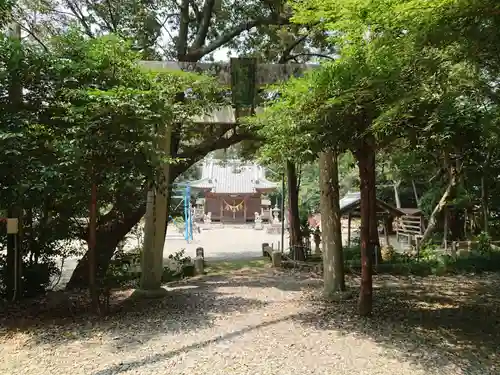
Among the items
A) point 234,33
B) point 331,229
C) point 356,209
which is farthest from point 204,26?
point 356,209

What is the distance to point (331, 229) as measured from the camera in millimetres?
6930

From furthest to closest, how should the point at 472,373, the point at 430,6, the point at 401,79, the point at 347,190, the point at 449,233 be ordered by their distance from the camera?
the point at 347,190 < the point at 449,233 < the point at 401,79 < the point at 472,373 < the point at 430,6

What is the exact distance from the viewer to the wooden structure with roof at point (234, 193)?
36.4 meters

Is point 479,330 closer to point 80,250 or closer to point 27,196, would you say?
point 27,196

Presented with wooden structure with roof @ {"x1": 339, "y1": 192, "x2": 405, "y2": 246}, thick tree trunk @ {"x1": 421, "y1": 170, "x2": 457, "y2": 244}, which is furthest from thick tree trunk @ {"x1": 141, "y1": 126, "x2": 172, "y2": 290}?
thick tree trunk @ {"x1": 421, "y1": 170, "x2": 457, "y2": 244}

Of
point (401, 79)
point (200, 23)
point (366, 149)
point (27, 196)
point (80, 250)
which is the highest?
point (200, 23)

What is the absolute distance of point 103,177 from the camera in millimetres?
5637

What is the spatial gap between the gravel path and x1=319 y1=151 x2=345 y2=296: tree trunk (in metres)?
0.60

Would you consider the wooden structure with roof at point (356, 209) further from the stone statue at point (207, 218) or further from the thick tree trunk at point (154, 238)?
the stone statue at point (207, 218)

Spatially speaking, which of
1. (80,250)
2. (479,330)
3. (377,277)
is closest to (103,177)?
(80,250)

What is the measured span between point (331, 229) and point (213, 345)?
3051mm

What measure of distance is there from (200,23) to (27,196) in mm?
8112

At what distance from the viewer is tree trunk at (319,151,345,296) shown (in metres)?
6.92

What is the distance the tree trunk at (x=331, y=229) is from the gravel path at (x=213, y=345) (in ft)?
1.95
